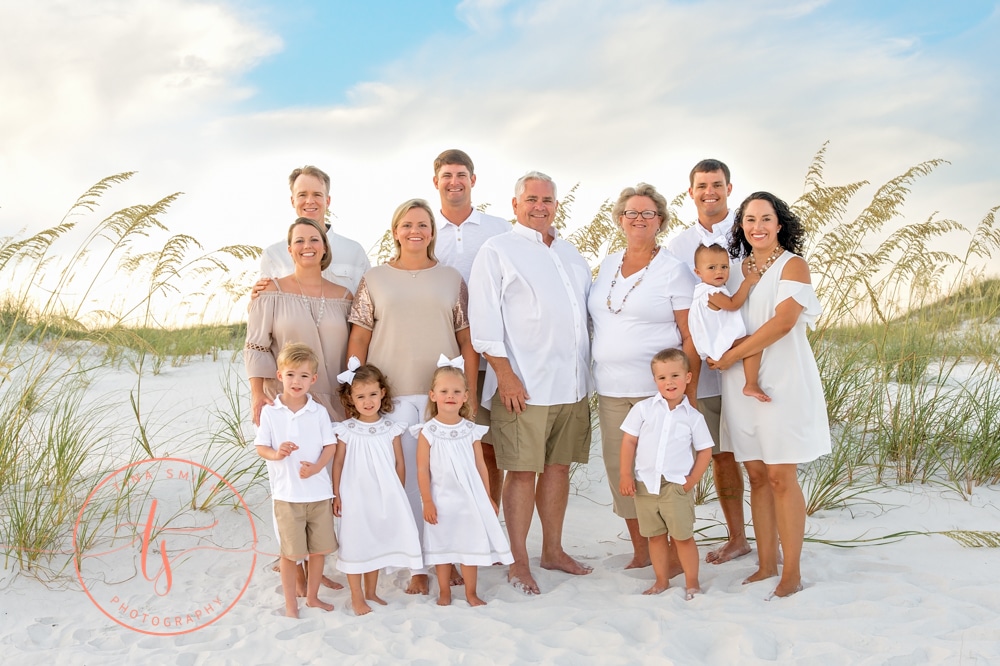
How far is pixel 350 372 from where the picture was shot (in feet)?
15.3

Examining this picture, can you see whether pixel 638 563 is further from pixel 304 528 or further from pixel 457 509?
pixel 304 528

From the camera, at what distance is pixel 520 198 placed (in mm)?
5109

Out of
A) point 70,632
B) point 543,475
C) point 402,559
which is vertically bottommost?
point 70,632

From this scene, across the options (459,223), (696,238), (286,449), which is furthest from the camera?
(459,223)

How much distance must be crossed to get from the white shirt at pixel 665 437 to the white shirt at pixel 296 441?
5.81 ft

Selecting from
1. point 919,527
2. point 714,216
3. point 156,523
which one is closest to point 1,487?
point 156,523

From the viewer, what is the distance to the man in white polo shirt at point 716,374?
16.9 ft

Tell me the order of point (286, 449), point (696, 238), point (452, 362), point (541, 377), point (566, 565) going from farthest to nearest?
point (696, 238) → point (566, 565) → point (541, 377) → point (452, 362) → point (286, 449)

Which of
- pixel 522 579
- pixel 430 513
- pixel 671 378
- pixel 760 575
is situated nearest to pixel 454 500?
Result: pixel 430 513

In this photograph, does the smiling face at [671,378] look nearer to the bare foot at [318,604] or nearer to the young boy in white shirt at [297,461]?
the young boy in white shirt at [297,461]

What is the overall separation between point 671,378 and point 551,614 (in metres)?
1.51

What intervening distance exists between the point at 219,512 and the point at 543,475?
260 cm

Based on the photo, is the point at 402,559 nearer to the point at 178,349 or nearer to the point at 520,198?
the point at 520,198

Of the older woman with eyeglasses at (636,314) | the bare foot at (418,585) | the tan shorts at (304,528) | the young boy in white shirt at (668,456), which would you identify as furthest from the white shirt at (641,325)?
the tan shorts at (304,528)
